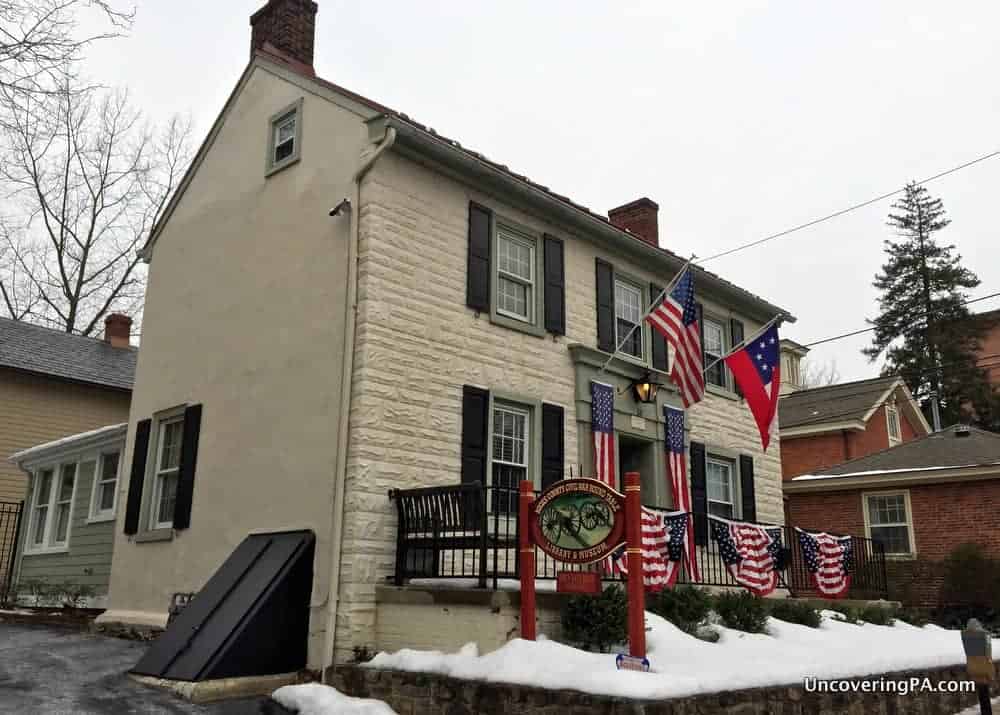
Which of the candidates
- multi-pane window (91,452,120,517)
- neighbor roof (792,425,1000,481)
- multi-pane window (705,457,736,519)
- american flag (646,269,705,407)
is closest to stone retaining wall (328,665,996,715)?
american flag (646,269,705,407)

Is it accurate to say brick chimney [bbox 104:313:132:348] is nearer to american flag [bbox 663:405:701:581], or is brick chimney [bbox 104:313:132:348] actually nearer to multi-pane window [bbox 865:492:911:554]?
american flag [bbox 663:405:701:581]

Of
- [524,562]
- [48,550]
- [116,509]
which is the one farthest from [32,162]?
[524,562]

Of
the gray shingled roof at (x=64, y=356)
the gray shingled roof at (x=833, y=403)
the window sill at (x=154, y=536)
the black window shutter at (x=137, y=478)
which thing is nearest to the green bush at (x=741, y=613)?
the window sill at (x=154, y=536)

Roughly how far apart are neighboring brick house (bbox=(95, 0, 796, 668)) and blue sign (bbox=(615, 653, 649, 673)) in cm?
192

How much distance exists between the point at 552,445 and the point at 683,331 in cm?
232

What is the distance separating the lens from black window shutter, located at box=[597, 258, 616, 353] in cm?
1321

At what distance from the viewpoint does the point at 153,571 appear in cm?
1189

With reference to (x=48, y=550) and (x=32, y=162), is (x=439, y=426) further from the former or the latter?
(x=32, y=162)

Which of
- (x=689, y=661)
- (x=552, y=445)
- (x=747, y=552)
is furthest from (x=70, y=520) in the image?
(x=689, y=661)

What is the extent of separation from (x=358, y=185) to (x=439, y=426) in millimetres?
3088

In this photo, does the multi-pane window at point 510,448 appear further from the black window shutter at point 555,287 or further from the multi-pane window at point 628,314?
the multi-pane window at point 628,314

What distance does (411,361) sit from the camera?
10.3m

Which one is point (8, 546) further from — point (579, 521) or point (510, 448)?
point (579, 521)

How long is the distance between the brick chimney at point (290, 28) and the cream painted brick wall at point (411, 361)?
3874 mm
